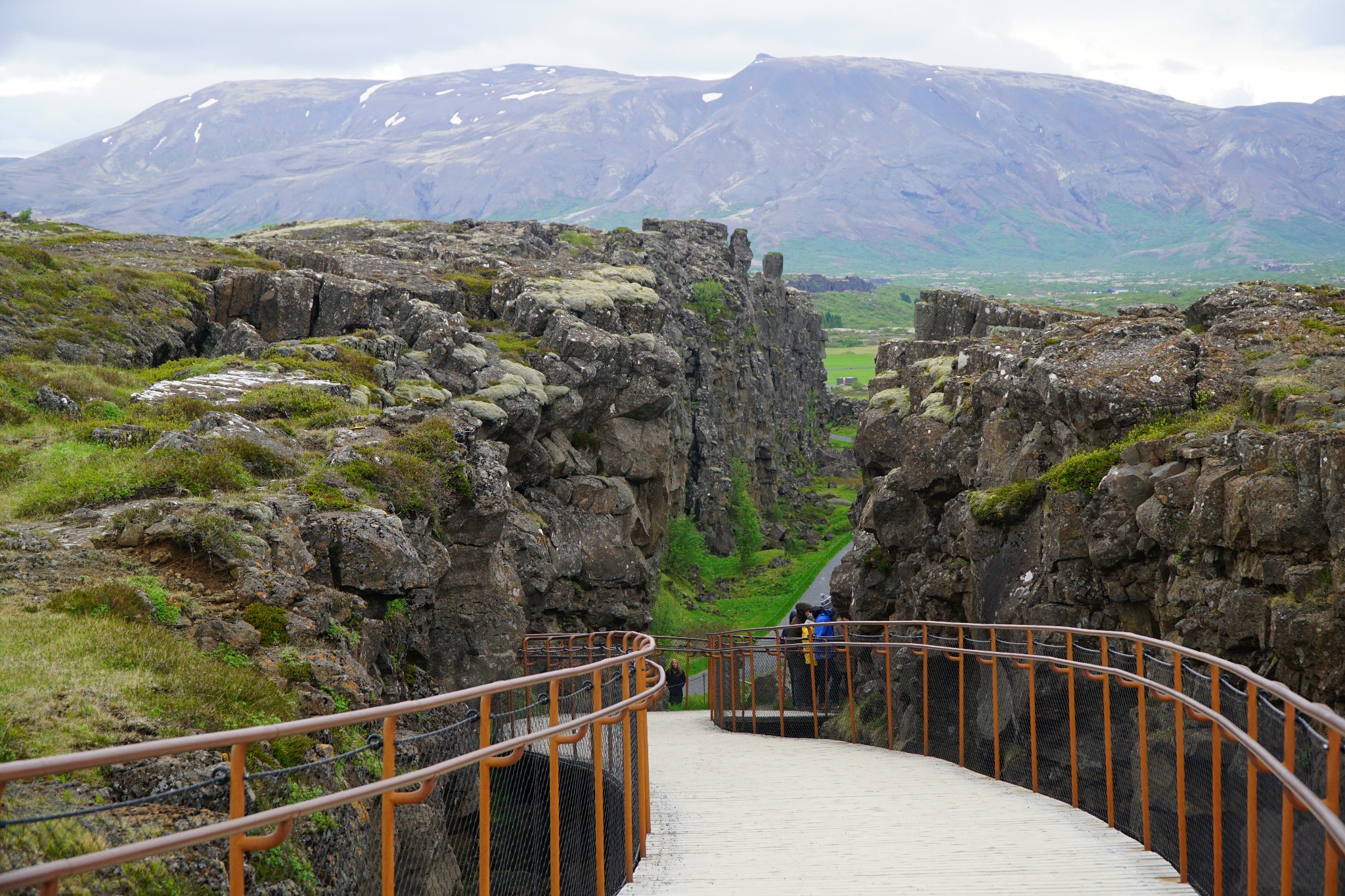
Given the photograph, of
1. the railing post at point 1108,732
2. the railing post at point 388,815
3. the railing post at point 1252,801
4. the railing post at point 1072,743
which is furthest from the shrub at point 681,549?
the railing post at point 388,815

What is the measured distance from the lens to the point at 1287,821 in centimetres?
657

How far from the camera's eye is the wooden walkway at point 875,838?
349 inches

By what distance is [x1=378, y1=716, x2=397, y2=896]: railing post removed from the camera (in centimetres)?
657

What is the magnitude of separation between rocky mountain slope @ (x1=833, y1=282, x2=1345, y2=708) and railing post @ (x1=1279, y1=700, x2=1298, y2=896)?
33.1 ft

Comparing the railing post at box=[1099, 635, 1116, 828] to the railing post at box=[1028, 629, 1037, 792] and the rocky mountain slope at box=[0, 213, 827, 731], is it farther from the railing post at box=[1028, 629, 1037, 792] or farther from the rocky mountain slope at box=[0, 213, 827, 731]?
the rocky mountain slope at box=[0, 213, 827, 731]

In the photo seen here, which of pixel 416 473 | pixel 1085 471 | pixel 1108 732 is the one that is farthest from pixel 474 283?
pixel 1108 732

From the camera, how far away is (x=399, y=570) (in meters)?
18.5

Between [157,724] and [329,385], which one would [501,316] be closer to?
[329,385]

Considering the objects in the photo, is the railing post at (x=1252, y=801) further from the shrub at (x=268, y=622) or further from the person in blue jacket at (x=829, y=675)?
the person in blue jacket at (x=829, y=675)

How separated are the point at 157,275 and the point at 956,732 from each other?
113 feet

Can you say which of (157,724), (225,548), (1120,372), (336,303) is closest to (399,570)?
(225,548)

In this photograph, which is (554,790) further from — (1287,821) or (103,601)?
(103,601)

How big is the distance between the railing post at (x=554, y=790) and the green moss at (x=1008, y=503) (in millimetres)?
16644

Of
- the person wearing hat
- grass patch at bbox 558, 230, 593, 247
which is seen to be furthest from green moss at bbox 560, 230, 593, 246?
the person wearing hat
